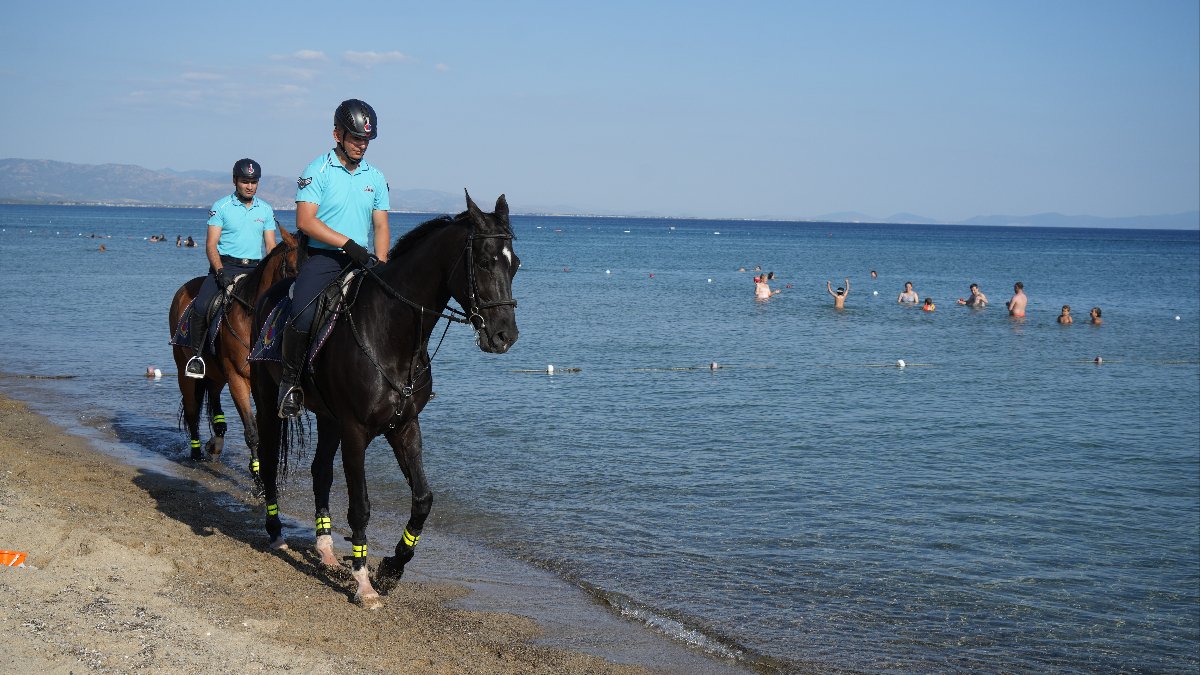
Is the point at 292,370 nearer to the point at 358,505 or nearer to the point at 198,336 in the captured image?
the point at 358,505

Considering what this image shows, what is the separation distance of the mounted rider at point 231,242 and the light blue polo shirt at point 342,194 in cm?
443

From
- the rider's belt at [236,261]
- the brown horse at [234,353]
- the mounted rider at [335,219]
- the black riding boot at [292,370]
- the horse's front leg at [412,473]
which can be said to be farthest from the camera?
the rider's belt at [236,261]

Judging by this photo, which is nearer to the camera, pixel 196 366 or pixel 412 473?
pixel 412 473

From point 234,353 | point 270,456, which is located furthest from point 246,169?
point 270,456

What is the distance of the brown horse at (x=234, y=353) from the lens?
36.5 feet

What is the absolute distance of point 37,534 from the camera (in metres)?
8.71

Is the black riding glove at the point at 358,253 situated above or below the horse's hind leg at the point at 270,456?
above

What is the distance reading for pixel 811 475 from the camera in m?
15.8

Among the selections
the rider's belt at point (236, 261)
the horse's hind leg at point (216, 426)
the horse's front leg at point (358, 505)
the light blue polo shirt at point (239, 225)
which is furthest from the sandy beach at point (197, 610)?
the horse's hind leg at point (216, 426)

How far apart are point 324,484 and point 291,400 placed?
3.28ft

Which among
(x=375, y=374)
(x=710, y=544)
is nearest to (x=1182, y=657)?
(x=710, y=544)

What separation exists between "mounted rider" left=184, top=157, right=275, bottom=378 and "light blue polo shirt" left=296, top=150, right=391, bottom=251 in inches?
174

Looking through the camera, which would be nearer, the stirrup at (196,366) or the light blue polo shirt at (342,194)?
the light blue polo shirt at (342,194)

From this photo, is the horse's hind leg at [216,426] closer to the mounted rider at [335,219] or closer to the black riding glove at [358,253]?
the mounted rider at [335,219]
